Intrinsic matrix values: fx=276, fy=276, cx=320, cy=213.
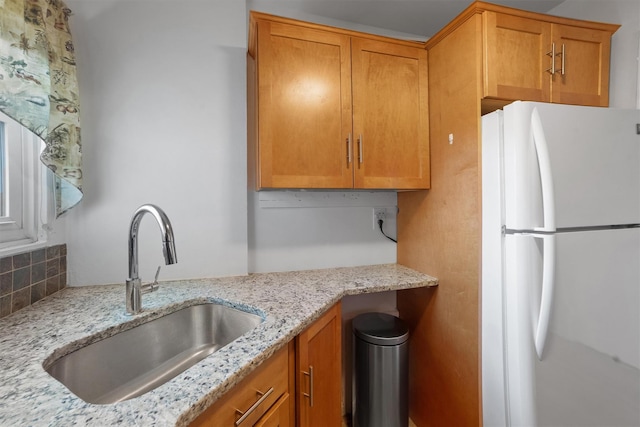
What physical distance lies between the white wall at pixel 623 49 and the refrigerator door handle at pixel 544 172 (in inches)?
29.1

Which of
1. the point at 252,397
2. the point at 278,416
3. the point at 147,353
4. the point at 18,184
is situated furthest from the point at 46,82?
the point at 278,416

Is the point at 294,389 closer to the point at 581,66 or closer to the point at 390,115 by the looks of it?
the point at 390,115

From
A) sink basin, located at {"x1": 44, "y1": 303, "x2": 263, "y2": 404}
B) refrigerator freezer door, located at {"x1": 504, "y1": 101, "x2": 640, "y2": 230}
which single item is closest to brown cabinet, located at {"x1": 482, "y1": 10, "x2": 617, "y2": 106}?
refrigerator freezer door, located at {"x1": 504, "y1": 101, "x2": 640, "y2": 230}

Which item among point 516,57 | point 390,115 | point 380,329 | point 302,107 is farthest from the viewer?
point 380,329

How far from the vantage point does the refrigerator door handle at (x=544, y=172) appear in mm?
1068

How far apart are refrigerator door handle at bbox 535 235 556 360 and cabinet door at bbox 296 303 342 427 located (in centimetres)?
81

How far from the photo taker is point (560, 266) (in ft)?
3.61

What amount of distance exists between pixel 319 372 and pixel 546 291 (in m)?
0.96

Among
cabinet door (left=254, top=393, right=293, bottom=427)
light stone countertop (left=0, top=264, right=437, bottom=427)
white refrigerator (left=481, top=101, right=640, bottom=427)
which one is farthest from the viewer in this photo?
white refrigerator (left=481, top=101, right=640, bottom=427)

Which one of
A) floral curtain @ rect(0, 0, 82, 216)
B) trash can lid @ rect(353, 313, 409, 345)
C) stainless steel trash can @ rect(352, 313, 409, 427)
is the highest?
floral curtain @ rect(0, 0, 82, 216)

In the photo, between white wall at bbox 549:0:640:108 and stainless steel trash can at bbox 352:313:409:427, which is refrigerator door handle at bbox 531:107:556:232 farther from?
stainless steel trash can at bbox 352:313:409:427

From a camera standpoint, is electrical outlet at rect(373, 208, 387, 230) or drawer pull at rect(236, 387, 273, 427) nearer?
drawer pull at rect(236, 387, 273, 427)

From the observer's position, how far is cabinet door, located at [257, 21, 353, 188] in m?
1.32

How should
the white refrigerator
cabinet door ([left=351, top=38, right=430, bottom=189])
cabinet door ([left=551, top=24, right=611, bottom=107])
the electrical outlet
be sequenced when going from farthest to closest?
the electrical outlet
cabinet door ([left=351, top=38, right=430, bottom=189])
cabinet door ([left=551, top=24, right=611, bottom=107])
the white refrigerator
